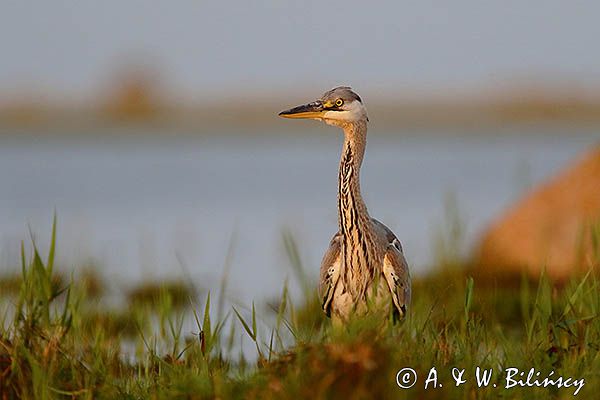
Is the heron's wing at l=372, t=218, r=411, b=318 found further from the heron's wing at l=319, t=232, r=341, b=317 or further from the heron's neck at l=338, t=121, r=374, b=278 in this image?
the heron's wing at l=319, t=232, r=341, b=317

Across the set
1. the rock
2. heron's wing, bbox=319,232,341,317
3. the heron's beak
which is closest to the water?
the rock

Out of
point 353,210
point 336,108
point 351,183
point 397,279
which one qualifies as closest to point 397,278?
point 397,279

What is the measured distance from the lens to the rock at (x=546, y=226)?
973 centimetres

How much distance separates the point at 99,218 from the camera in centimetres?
1549

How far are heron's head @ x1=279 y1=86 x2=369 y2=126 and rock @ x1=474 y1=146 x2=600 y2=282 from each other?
13.1 ft

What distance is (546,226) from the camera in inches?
387

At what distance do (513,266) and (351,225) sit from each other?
183 inches

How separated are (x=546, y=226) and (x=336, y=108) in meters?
4.37

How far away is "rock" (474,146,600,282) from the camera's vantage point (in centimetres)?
973

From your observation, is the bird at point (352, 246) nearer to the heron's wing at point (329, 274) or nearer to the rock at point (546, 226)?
the heron's wing at point (329, 274)

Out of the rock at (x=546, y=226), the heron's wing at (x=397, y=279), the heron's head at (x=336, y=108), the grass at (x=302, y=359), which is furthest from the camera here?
the rock at (x=546, y=226)

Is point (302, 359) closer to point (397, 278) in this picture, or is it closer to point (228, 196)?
point (397, 278)

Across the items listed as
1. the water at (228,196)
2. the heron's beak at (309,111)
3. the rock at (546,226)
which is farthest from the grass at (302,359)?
the rock at (546,226)

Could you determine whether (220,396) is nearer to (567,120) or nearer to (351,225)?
(351,225)
